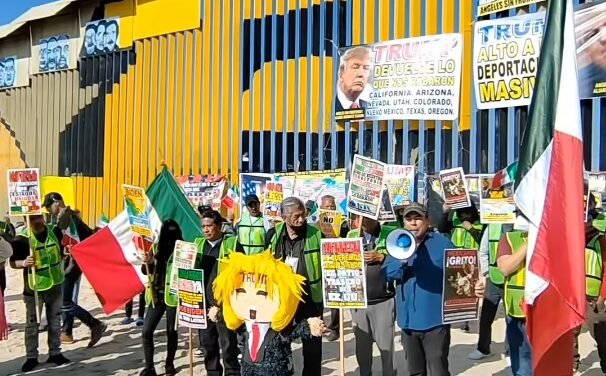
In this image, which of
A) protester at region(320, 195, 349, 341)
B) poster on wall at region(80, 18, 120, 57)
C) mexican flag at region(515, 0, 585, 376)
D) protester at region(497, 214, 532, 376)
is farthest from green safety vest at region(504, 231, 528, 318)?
poster on wall at region(80, 18, 120, 57)

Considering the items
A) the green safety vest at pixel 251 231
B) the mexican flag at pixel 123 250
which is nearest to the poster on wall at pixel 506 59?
the green safety vest at pixel 251 231

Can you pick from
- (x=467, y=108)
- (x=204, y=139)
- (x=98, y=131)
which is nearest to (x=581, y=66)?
(x=467, y=108)

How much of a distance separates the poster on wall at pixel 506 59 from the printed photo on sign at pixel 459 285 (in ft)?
29.4

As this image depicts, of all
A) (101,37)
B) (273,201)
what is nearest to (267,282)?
(273,201)

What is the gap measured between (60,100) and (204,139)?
8407mm

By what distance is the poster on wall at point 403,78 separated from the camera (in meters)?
15.7

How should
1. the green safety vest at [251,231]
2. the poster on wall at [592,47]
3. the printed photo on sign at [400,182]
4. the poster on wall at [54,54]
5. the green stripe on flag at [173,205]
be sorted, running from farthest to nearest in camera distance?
the poster on wall at [54,54] → the poster on wall at [592,47] → the printed photo on sign at [400,182] → the green safety vest at [251,231] → the green stripe on flag at [173,205]

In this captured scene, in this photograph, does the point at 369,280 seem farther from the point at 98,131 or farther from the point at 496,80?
the point at 98,131

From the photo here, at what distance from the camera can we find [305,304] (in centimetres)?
611

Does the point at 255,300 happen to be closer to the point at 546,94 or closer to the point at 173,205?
the point at 546,94

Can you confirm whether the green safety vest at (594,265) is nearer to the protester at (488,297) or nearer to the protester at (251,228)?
the protester at (488,297)

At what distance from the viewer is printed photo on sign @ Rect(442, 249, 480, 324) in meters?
5.78

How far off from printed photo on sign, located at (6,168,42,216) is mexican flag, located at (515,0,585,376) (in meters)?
6.22

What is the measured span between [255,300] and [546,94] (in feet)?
8.08
